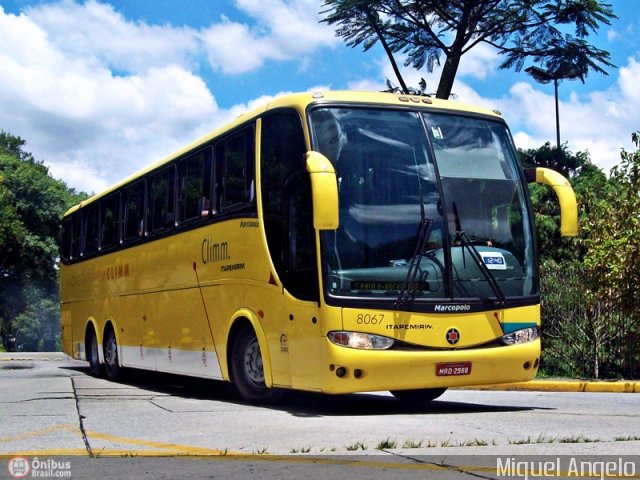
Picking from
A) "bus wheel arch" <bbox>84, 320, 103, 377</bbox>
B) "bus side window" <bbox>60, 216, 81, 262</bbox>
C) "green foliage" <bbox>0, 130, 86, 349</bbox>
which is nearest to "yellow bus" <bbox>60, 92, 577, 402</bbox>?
"bus wheel arch" <bbox>84, 320, 103, 377</bbox>

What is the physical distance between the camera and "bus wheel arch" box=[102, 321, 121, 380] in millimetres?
17328

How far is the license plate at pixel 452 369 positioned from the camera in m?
9.84

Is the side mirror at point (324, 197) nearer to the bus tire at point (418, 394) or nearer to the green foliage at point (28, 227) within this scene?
the bus tire at point (418, 394)

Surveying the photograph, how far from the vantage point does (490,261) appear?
10.2 meters

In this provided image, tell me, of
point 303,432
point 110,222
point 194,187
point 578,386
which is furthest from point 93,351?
point 303,432

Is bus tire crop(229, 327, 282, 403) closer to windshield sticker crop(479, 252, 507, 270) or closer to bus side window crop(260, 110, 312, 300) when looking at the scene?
bus side window crop(260, 110, 312, 300)

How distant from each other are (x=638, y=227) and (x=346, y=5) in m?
12.1

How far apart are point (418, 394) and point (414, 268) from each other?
279cm

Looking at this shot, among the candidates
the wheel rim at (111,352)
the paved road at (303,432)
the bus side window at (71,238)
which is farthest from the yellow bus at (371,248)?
the bus side window at (71,238)

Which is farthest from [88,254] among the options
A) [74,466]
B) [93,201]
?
[74,466]

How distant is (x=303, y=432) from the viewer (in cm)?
838

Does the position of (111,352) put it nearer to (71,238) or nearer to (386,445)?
(71,238)

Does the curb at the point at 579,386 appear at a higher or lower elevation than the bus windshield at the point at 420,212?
lower

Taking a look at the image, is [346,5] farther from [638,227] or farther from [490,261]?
[490,261]
